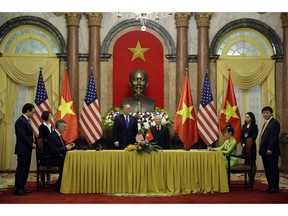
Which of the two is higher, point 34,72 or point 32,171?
point 34,72

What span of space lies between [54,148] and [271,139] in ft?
12.1

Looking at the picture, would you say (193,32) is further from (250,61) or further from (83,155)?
(83,155)

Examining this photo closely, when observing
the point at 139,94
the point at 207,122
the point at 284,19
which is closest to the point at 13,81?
the point at 139,94

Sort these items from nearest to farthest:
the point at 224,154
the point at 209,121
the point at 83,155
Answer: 1. the point at 83,155
2. the point at 224,154
3. the point at 209,121

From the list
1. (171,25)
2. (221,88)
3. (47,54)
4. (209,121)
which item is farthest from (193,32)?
(47,54)

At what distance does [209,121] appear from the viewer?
10023 millimetres

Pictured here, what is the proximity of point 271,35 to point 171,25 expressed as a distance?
256 cm

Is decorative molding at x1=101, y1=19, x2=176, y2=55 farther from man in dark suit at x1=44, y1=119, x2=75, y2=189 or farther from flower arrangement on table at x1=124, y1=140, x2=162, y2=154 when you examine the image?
flower arrangement on table at x1=124, y1=140, x2=162, y2=154

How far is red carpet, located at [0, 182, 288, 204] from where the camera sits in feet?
22.0

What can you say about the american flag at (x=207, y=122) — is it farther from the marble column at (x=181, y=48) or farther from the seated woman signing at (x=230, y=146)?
the seated woman signing at (x=230, y=146)

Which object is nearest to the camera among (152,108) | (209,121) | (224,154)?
(224,154)

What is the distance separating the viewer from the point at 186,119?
1020cm

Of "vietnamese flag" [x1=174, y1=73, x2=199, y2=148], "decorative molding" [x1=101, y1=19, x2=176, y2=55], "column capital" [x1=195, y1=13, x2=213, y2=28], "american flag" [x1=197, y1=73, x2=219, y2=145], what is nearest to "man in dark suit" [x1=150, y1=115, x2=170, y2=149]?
"vietnamese flag" [x1=174, y1=73, x2=199, y2=148]

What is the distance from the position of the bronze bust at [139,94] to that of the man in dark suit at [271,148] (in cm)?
377
